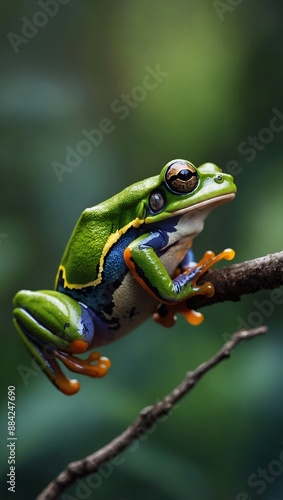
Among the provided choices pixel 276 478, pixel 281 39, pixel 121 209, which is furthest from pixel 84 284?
pixel 281 39

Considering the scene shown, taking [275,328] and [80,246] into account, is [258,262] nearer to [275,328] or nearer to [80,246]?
[80,246]

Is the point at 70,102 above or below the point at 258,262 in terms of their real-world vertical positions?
above
